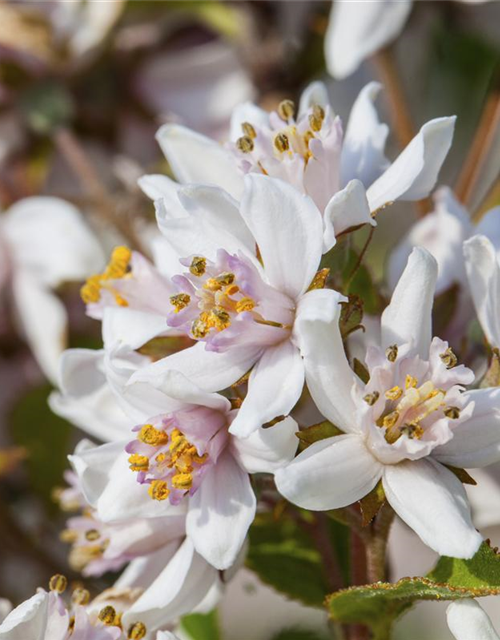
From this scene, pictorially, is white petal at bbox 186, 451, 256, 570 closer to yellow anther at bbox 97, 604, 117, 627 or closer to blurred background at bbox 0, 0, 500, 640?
yellow anther at bbox 97, 604, 117, 627

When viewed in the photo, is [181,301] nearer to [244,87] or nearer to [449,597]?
[449,597]

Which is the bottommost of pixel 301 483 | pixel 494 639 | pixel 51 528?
pixel 51 528

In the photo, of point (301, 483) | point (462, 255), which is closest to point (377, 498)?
point (301, 483)

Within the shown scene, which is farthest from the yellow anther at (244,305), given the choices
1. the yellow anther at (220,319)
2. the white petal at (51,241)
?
the white petal at (51,241)

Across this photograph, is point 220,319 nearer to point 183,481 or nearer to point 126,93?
point 183,481

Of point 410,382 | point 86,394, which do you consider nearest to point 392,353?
point 410,382

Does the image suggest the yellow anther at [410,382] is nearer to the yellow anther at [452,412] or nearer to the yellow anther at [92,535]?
the yellow anther at [452,412]
